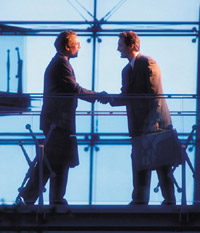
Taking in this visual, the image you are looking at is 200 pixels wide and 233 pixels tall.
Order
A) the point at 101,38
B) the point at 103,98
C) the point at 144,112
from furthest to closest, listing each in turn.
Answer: the point at 101,38 → the point at 103,98 → the point at 144,112

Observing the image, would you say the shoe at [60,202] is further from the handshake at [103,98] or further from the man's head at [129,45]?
the man's head at [129,45]

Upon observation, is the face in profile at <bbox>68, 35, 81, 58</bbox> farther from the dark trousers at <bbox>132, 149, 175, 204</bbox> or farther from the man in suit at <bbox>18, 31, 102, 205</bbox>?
the dark trousers at <bbox>132, 149, 175, 204</bbox>

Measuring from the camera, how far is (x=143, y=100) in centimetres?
377

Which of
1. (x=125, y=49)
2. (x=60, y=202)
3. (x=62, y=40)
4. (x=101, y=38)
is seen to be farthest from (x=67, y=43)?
(x=101, y=38)

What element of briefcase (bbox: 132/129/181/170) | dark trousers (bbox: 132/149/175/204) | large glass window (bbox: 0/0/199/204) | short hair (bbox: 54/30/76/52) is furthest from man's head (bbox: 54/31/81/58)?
large glass window (bbox: 0/0/199/204)

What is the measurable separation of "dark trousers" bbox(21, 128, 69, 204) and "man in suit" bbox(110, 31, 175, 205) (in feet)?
1.12

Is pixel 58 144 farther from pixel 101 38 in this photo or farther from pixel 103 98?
pixel 101 38

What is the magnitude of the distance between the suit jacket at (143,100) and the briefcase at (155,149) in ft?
0.13

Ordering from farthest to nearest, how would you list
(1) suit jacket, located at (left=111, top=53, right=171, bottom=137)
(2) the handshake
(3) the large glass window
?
(3) the large glass window → (2) the handshake → (1) suit jacket, located at (left=111, top=53, right=171, bottom=137)

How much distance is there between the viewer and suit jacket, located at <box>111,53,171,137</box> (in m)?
3.75

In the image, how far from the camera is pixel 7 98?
4176mm

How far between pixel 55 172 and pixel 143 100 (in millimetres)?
563

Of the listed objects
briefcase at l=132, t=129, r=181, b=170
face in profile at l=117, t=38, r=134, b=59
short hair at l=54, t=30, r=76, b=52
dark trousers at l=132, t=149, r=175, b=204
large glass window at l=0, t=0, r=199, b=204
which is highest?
large glass window at l=0, t=0, r=199, b=204

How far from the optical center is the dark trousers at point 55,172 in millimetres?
3785
